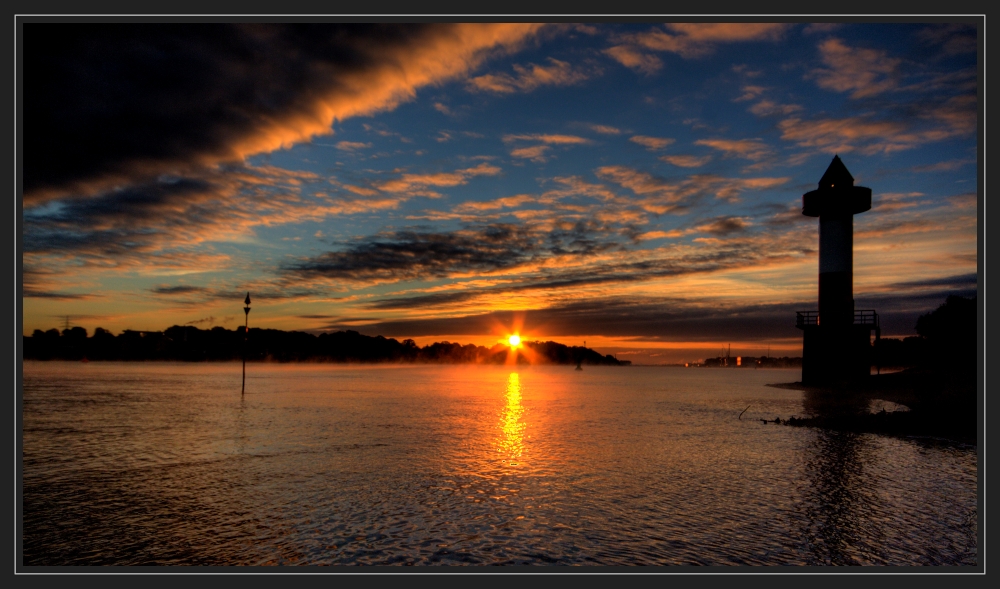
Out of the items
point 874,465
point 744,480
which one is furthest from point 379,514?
point 874,465

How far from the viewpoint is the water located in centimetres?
999

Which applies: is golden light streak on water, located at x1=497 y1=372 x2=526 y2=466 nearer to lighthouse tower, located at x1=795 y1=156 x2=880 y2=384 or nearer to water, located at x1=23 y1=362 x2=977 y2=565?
water, located at x1=23 y1=362 x2=977 y2=565

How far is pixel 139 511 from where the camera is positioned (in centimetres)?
1209

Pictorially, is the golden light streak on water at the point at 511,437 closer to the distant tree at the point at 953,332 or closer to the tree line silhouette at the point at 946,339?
the tree line silhouette at the point at 946,339

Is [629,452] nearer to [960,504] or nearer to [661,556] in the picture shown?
[960,504]

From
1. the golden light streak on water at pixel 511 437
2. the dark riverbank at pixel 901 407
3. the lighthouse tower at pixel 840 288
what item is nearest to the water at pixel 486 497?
the golden light streak on water at pixel 511 437

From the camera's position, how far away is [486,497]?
14031 mm

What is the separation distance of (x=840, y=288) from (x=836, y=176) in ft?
36.9

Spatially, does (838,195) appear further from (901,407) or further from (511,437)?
(511,437)

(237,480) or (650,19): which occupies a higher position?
(650,19)

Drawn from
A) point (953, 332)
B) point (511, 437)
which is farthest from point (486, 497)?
point (953, 332)

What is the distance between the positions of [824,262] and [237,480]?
177 ft

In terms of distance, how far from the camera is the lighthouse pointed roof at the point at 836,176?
5188 centimetres

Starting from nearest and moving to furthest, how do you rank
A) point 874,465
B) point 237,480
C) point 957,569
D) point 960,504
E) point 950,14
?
1. point 950,14
2. point 957,569
3. point 960,504
4. point 237,480
5. point 874,465
